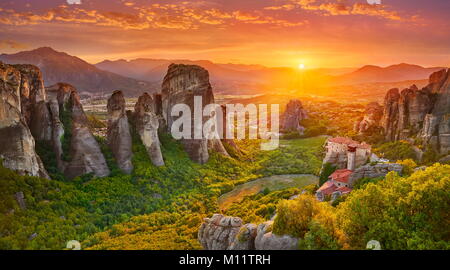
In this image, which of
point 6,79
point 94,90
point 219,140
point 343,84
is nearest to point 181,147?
point 219,140

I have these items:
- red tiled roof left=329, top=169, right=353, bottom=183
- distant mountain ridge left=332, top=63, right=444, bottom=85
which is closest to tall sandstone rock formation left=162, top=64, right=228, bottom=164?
red tiled roof left=329, top=169, right=353, bottom=183

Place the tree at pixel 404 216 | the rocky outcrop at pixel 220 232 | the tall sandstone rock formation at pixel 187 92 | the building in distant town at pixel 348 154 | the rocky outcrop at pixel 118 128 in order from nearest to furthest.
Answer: the tree at pixel 404 216
the rocky outcrop at pixel 220 232
the building in distant town at pixel 348 154
the rocky outcrop at pixel 118 128
the tall sandstone rock formation at pixel 187 92

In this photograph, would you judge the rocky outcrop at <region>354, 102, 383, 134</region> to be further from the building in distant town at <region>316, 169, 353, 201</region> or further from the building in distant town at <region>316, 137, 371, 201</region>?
the building in distant town at <region>316, 169, 353, 201</region>

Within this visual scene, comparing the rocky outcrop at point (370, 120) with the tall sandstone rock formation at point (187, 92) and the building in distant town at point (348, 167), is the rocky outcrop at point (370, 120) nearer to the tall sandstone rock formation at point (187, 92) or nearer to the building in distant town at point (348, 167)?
the building in distant town at point (348, 167)

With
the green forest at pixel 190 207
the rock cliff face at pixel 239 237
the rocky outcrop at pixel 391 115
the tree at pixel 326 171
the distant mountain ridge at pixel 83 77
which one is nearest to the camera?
the green forest at pixel 190 207

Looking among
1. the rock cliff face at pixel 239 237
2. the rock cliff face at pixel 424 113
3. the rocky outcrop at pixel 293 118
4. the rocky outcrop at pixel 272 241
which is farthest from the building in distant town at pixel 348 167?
the rocky outcrop at pixel 293 118
